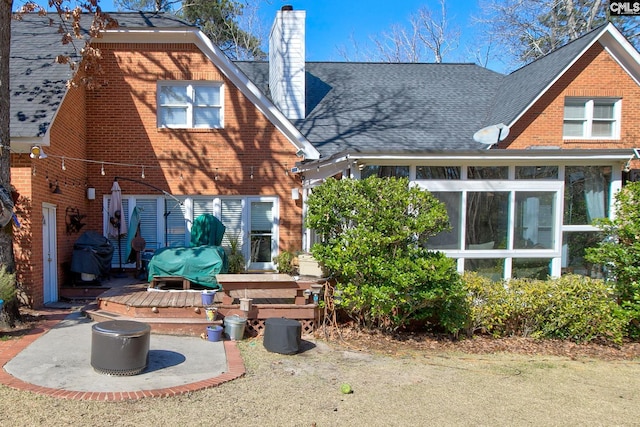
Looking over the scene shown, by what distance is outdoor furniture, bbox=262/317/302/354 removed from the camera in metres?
6.64

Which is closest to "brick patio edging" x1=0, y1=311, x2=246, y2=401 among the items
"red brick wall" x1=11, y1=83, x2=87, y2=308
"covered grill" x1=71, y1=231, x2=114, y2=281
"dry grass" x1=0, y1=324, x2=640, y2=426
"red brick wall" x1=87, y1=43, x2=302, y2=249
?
"dry grass" x1=0, y1=324, x2=640, y2=426

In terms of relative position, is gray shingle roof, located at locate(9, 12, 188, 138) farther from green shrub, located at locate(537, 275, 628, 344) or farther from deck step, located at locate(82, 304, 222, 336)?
green shrub, located at locate(537, 275, 628, 344)

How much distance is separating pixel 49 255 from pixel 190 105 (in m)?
4.96

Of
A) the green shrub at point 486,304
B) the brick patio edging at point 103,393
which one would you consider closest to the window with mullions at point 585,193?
the green shrub at point 486,304

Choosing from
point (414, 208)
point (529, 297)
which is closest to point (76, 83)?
point (414, 208)

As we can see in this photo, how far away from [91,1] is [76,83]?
170 centimetres

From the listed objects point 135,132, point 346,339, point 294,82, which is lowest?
point 346,339

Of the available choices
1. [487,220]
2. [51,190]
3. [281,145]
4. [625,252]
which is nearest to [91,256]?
[51,190]

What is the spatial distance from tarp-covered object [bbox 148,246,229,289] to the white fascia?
4.08 metres

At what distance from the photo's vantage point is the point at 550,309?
24.9ft

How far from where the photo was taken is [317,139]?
12.4 meters

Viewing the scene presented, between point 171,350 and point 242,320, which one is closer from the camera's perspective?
point 171,350

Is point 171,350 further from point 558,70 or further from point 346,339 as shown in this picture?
point 558,70

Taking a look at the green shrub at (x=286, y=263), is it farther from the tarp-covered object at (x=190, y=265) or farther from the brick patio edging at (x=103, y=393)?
the brick patio edging at (x=103, y=393)
